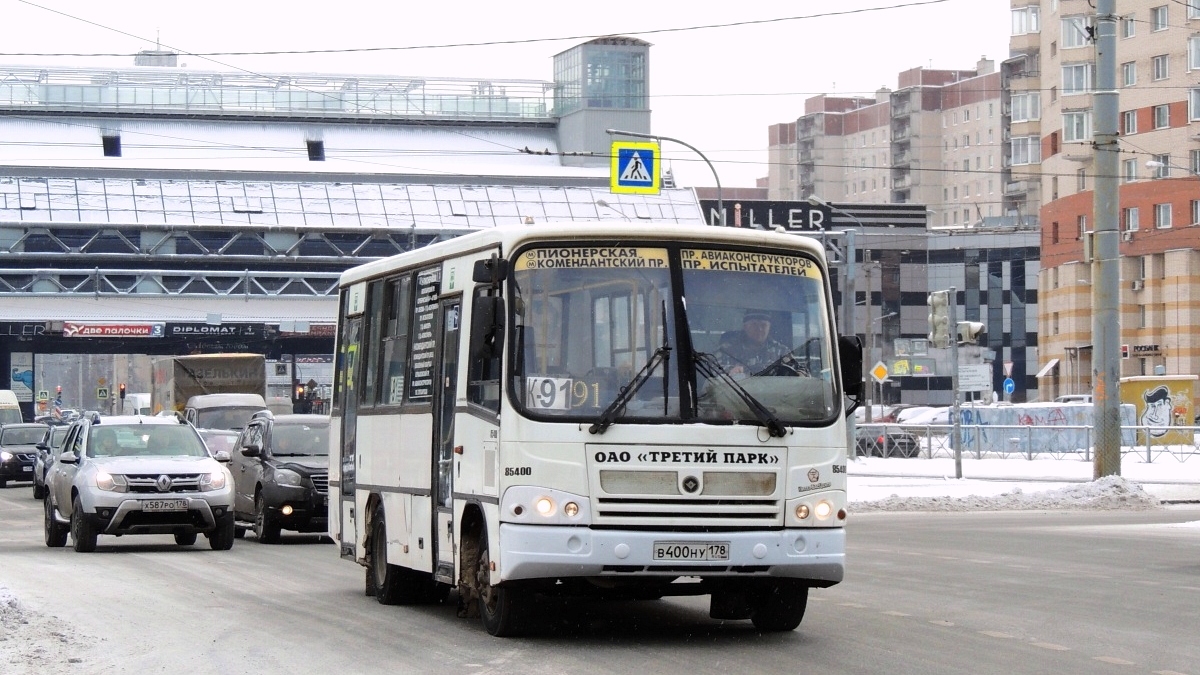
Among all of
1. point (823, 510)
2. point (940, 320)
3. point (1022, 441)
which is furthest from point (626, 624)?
point (1022, 441)

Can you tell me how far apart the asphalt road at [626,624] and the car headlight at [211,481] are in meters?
1.04

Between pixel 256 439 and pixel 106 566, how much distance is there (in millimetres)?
5730

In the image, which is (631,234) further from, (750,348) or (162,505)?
(162,505)

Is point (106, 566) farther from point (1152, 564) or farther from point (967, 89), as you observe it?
point (967, 89)

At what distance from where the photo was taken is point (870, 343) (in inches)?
4793

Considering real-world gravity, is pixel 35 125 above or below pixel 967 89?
below

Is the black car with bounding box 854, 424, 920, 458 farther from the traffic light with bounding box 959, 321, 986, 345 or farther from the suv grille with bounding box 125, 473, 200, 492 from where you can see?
the suv grille with bounding box 125, 473, 200, 492

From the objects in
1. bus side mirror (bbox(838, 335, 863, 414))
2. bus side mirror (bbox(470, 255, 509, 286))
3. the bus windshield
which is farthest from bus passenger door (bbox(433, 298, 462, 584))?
bus side mirror (bbox(838, 335, 863, 414))

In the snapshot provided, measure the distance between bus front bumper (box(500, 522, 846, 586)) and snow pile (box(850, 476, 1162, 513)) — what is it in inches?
755

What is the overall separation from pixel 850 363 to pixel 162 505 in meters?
11.1

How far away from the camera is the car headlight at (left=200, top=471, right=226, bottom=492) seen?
20.9 metres

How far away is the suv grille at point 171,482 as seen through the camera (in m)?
20.7

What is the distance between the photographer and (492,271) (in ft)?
Result: 37.7

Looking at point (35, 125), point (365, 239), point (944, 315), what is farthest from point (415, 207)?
point (944, 315)
